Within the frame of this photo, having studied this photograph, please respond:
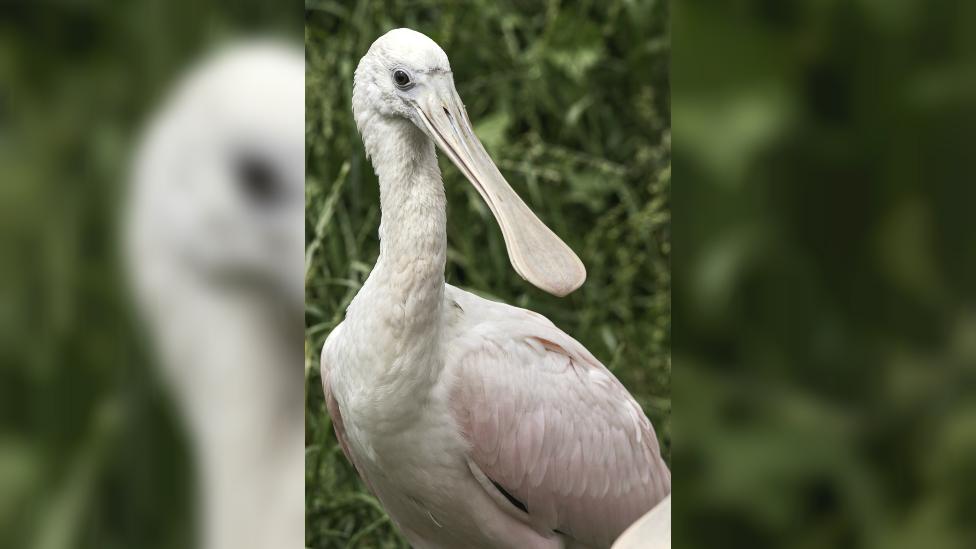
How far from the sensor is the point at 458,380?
36.9 inches

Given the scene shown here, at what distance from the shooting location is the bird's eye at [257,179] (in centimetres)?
93

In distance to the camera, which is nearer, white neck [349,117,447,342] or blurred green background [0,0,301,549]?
A: white neck [349,117,447,342]

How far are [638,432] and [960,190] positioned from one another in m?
0.40

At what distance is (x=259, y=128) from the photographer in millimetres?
953

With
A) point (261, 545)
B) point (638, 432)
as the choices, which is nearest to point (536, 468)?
point (638, 432)

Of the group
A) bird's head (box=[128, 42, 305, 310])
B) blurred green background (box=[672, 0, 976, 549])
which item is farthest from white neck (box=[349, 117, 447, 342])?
blurred green background (box=[672, 0, 976, 549])

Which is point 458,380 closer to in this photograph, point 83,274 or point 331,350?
point 331,350

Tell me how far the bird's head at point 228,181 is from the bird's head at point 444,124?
0.27 feet

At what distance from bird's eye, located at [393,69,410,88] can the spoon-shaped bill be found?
24 mm

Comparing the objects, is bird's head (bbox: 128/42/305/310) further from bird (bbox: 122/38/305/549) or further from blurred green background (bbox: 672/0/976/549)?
blurred green background (bbox: 672/0/976/549)

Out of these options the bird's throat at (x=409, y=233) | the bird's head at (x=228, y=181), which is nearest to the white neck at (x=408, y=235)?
the bird's throat at (x=409, y=233)

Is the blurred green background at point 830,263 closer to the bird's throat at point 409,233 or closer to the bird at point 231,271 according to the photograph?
the bird's throat at point 409,233

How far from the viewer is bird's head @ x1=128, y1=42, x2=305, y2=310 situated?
922 mm

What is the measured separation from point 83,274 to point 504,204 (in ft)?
1.45
